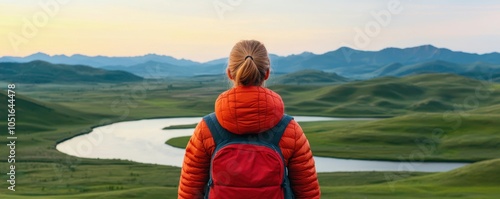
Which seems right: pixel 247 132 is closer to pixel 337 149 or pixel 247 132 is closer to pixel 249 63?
pixel 249 63

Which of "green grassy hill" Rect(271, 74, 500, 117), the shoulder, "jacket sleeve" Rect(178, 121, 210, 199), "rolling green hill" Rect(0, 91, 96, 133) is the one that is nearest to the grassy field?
"rolling green hill" Rect(0, 91, 96, 133)

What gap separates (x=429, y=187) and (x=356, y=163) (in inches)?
1037

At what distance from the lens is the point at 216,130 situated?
6.25 metres

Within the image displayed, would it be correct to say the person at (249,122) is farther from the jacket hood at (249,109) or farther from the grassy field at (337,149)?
the grassy field at (337,149)

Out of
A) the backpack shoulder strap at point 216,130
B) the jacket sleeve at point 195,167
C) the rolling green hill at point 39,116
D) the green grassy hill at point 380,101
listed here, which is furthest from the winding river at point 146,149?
the green grassy hill at point 380,101

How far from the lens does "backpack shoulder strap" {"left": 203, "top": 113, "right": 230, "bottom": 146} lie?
20.4 feet

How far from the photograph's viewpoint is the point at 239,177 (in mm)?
6031

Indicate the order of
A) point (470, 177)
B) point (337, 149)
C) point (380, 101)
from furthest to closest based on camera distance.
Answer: point (380, 101), point (337, 149), point (470, 177)

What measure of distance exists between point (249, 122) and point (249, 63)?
0.64 meters

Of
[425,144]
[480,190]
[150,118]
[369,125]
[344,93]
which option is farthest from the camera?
[344,93]

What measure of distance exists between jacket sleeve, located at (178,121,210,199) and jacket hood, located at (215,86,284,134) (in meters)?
0.34

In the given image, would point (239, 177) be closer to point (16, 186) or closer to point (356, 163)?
point (16, 186)

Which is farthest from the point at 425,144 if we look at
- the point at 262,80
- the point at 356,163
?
the point at 262,80

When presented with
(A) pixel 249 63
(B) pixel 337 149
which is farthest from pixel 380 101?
(A) pixel 249 63
